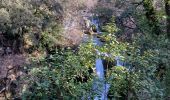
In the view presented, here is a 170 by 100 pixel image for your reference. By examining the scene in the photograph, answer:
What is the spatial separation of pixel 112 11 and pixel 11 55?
7.94m

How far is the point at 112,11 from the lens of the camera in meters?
15.1

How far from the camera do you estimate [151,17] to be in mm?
10133

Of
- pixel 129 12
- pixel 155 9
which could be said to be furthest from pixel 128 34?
pixel 155 9

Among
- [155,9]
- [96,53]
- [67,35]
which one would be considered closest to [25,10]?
[67,35]

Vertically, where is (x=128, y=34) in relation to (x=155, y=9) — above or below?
below

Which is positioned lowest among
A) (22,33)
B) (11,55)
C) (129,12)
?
(11,55)

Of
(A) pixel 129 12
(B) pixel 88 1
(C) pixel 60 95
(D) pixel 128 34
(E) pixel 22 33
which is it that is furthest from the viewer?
(B) pixel 88 1

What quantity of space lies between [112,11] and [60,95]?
39.0ft

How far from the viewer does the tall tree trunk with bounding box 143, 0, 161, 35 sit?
9775 millimetres

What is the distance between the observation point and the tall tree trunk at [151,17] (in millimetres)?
9775

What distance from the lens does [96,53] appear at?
418 centimetres

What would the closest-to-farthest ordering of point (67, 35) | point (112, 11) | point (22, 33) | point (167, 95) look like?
point (167, 95)
point (112, 11)
point (22, 33)
point (67, 35)

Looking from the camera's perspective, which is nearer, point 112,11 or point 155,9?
point 155,9

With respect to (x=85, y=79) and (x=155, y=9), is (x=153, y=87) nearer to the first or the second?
(x=85, y=79)
